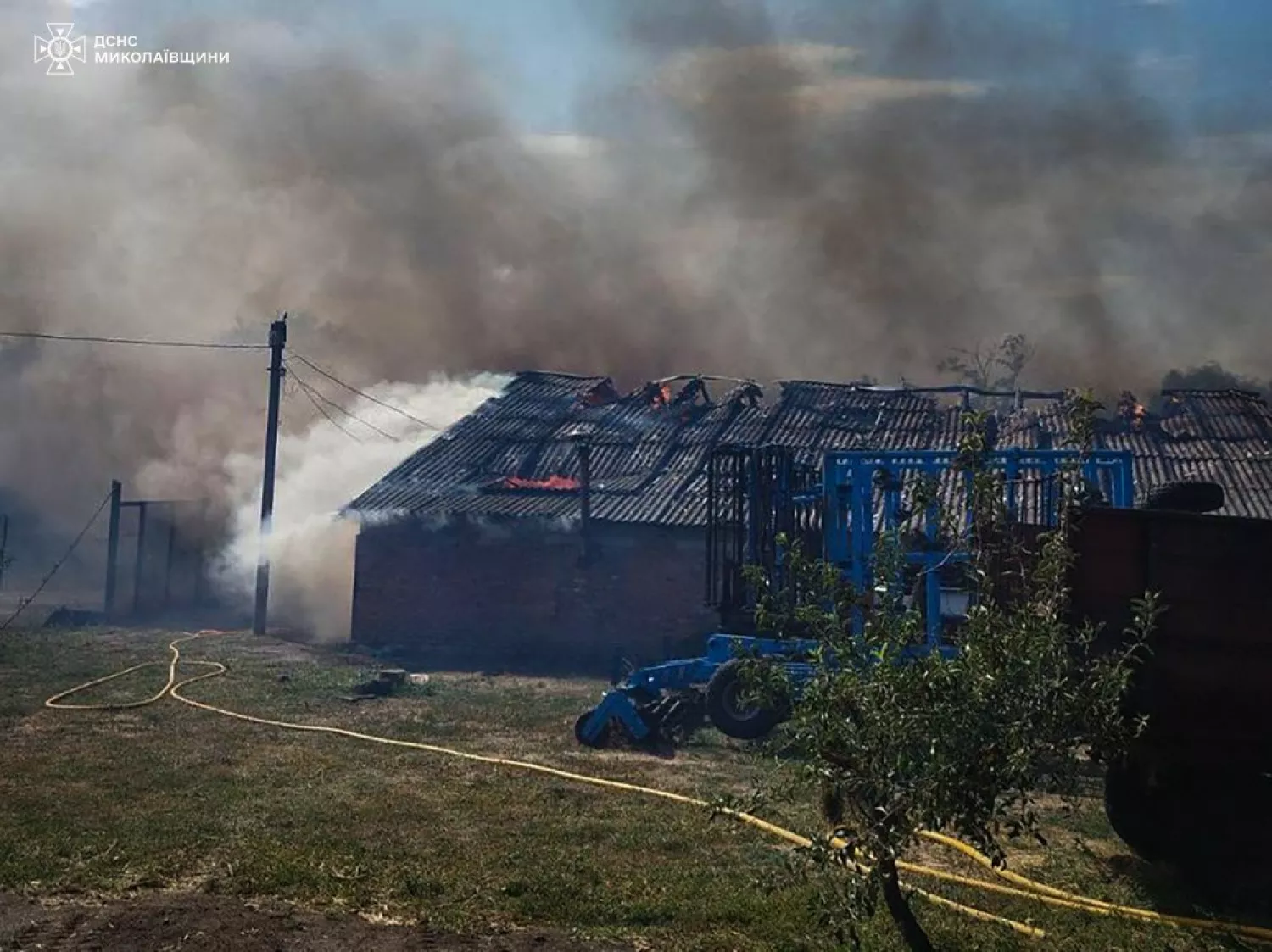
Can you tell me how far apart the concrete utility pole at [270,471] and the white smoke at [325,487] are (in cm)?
71

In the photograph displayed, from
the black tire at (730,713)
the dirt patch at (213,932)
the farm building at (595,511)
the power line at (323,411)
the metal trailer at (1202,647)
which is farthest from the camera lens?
the power line at (323,411)

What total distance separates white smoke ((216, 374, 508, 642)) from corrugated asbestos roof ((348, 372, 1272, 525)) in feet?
6.75

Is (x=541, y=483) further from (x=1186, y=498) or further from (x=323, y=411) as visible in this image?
(x=1186, y=498)

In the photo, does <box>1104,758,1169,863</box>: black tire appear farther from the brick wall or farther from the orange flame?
the orange flame

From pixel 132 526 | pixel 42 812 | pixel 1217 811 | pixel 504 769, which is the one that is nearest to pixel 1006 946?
pixel 1217 811

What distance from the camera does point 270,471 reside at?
24000 millimetres

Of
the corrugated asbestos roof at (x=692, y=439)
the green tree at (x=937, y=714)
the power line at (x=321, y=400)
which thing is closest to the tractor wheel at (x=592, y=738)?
the green tree at (x=937, y=714)

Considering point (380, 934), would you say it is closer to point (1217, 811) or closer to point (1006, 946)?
point (1006, 946)

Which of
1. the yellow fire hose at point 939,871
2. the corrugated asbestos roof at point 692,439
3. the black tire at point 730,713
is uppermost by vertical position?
the corrugated asbestos roof at point 692,439

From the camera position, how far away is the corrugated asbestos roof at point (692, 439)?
23.4 meters

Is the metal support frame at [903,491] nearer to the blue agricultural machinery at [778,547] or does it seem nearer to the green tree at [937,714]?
the blue agricultural machinery at [778,547]

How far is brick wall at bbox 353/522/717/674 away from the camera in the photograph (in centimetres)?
2220

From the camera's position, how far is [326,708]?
14.4m

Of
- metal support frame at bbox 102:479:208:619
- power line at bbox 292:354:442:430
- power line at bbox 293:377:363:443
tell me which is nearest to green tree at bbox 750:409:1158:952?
metal support frame at bbox 102:479:208:619
